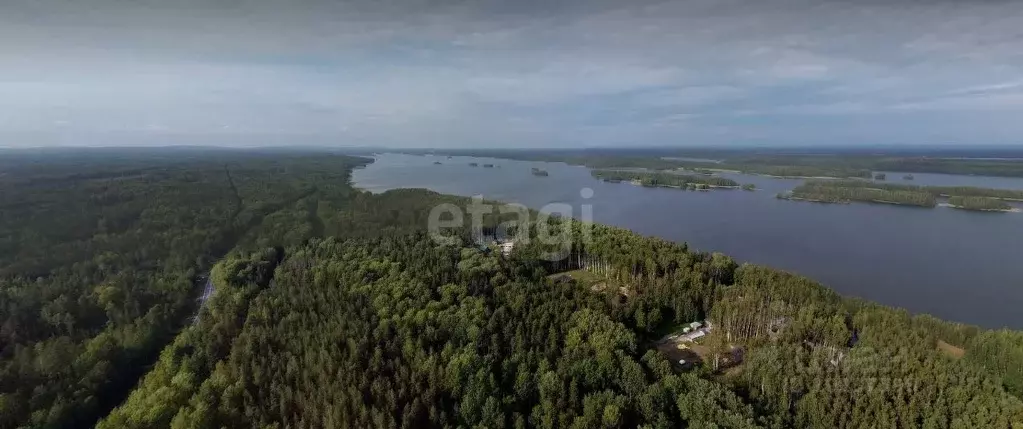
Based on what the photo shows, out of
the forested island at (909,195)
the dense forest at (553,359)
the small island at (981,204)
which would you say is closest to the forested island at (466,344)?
the dense forest at (553,359)

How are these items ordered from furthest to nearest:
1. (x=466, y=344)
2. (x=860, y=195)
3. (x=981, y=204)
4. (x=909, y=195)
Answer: (x=860, y=195)
(x=909, y=195)
(x=981, y=204)
(x=466, y=344)

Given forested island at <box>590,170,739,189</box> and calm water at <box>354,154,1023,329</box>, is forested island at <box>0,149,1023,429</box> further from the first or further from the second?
Answer: forested island at <box>590,170,739,189</box>

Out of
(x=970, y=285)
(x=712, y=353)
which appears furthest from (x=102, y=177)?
(x=970, y=285)

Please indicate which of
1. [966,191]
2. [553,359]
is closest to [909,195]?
[966,191]

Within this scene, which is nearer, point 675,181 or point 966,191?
point 966,191

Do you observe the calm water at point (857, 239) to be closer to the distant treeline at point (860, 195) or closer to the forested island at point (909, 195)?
the forested island at point (909, 195)

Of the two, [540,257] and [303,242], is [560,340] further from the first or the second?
[303,242]

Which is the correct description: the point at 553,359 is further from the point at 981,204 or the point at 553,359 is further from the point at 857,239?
the point at 981,204
